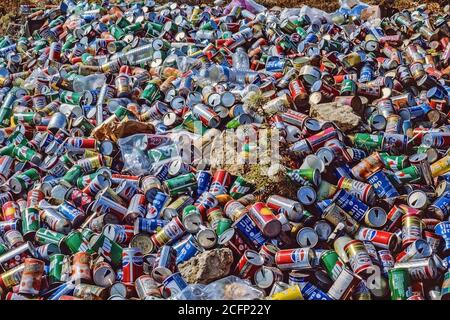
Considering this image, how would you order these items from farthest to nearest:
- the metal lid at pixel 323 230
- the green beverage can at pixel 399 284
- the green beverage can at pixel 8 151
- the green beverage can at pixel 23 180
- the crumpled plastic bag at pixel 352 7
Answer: the crumpled plastic bag at pixel 352 7 → the green beverage can at pixel 8 151 → the green beverage can at pixel 23 180 → the metal lid at pixel 323 230 → the green beverage can at pixel 399 284

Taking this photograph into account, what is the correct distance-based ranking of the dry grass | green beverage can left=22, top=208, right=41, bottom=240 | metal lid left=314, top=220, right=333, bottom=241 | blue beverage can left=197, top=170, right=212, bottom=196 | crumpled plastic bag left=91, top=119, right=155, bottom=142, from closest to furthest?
metal lid left=314, top=220, right=333, bottom=241 < green beverage can left=22, top=208, right=41, bottom=240 < blue beverage can left=197, top=170, right=212, bottom=196 < crumpled plastic bag left=91, top=119, right=155, bottom=142 < the dry grass

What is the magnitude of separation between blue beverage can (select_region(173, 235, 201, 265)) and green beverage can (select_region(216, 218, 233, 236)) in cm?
15

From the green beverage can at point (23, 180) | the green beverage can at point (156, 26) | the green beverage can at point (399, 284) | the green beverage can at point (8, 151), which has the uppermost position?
the green beverage can at point (399, 284)

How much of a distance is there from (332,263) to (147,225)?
1.15 metres

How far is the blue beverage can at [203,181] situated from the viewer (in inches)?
139

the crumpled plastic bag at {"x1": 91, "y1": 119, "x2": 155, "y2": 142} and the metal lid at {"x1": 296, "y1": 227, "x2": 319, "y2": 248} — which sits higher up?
the metal lid at {"x1": 296, "y1": 227, "x2": 319, "y2": 248}

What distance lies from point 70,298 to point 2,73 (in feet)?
14.1

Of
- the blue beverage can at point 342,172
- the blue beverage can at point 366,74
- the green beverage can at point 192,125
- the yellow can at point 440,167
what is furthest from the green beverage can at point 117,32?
the yellow can at point 440,167

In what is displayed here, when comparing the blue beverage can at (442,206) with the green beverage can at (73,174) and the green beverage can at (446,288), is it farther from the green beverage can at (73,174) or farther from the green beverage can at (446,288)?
the green beverage can at (73,174)

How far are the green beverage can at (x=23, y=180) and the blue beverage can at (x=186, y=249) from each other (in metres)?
1.55

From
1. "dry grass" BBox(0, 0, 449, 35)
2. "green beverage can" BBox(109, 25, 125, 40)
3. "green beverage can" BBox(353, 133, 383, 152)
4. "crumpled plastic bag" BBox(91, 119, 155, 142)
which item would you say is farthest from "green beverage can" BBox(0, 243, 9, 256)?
"dry grass" BBox(0, 0, 449, 35)

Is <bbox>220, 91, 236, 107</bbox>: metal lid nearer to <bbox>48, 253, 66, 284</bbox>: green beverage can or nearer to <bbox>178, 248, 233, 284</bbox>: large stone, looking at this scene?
<bbox>178, 248, 233, 284</bbox>: large stone

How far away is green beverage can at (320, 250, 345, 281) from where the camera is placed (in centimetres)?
277
